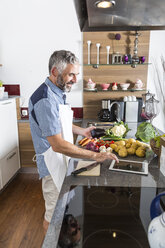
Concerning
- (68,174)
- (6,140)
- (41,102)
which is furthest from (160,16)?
(6,140)

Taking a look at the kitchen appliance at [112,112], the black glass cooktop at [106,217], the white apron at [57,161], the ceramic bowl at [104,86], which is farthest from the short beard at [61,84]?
the ceramic bowl at [104,86]

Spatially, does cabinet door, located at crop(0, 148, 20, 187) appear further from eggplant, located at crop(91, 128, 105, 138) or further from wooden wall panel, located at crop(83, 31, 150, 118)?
eggplant, located at crop(91, 128, 105, 138)

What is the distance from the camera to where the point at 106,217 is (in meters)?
0.64

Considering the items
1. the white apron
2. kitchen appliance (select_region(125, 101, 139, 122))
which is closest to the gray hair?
the white apron

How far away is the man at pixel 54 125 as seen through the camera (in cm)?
110

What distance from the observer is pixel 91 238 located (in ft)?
1.78

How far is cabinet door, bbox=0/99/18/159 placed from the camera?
7.48 feet

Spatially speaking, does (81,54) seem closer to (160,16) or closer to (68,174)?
(160,16)

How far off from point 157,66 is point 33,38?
171 centimetres

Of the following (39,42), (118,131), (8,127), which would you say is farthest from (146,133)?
(39,42)

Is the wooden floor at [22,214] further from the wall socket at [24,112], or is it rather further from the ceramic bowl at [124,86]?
the ceramic bowl at [124,86]

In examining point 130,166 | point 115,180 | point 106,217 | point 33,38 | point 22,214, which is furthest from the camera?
point 33,38

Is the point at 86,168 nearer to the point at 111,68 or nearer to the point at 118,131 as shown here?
the point at 118,131

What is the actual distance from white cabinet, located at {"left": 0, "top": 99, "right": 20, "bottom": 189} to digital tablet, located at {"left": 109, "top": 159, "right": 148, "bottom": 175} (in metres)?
1.67
